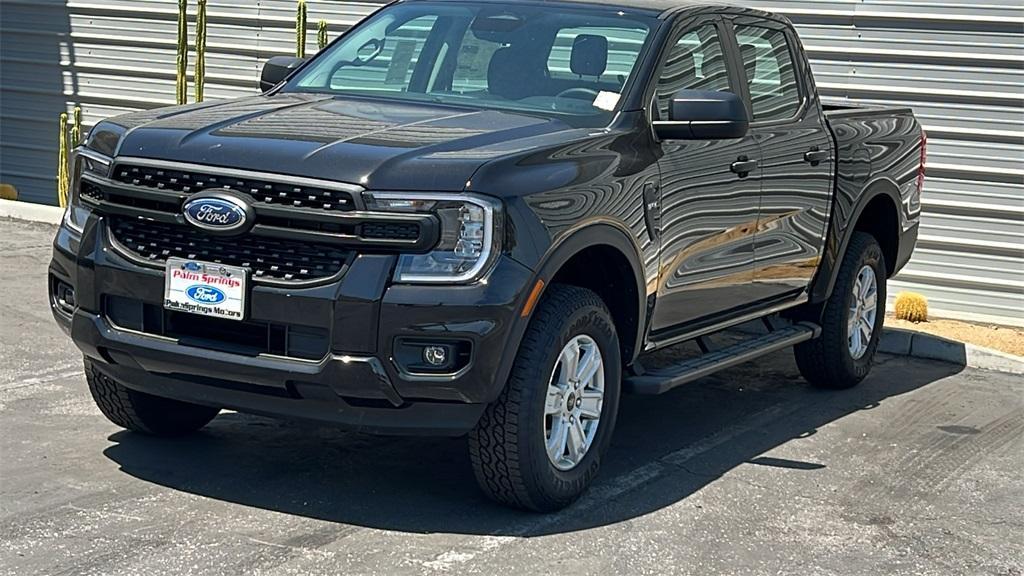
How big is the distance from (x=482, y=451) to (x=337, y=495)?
61 centimetres

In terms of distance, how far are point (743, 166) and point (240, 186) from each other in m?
2.50

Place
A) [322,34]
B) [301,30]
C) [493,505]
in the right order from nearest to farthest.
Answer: [493,505], [322,34], [301,30]

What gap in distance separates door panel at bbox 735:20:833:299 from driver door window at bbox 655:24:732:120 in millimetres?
264

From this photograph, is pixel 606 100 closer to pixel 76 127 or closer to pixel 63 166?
pixel 76 127

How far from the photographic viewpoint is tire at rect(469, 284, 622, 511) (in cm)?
526

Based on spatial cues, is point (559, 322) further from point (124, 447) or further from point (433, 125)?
point (124, 447)

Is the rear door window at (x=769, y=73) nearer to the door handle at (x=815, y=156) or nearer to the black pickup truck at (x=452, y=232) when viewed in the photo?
the black pickup truck at (x=452, y=232)

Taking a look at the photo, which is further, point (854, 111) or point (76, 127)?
point (76, 127)

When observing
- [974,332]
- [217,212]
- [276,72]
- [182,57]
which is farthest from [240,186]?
[182,57]

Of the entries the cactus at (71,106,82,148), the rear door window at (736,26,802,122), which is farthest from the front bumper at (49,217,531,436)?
the cactus at (71,106,82,148)

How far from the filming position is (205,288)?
16.9 feet

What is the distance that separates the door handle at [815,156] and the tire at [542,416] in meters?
2.15

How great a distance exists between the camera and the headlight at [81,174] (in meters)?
5.55

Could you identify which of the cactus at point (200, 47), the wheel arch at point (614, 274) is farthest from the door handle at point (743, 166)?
the cactus at point (200, 47)
